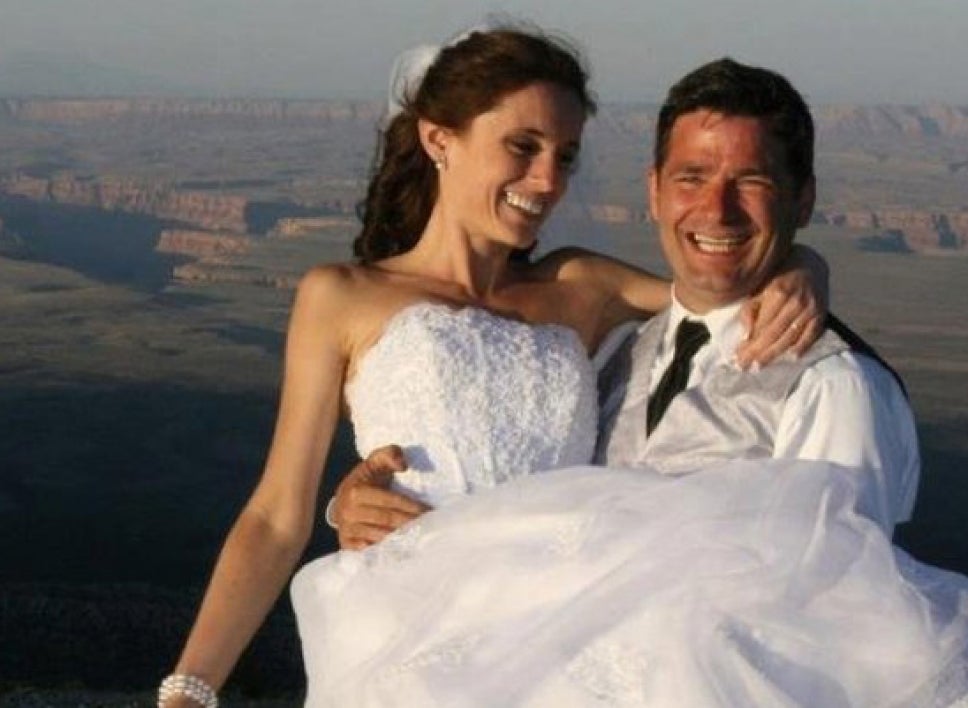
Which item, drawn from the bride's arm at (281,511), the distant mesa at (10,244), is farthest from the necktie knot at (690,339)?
the distant mesa at (10,244)

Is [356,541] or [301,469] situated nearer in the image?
[356,541]

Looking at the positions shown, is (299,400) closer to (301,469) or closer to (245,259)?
(301,469)

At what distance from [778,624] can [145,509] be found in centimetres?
8097

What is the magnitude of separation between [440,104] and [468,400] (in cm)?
70

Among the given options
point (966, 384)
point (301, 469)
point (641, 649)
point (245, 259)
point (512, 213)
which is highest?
point (512, 213)

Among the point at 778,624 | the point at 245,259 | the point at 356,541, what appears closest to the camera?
the point at 778,624

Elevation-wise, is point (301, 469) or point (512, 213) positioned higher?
point (512, 213)

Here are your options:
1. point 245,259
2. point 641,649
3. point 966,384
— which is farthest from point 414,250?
point 245,259

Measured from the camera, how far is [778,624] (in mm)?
2701

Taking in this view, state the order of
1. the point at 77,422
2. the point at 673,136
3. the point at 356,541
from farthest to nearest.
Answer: the point at 77,422 → the point at 356,541 → the point at 673,136

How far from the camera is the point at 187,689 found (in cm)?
380

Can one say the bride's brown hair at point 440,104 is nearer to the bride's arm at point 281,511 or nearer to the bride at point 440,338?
the bride at point 440,338

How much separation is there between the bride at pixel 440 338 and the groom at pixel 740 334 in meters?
0.13

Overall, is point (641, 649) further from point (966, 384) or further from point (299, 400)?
point (966, 384)
